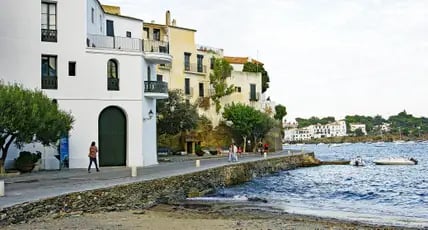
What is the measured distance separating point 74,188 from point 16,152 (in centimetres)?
1305

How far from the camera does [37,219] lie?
18.7m

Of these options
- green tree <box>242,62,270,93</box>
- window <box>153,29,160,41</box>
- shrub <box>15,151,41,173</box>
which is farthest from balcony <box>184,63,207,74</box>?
shrub <box>15,151,41,173</box>

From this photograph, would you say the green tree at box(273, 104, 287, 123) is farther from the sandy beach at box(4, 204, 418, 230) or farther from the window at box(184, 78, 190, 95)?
the sandy beach at box(4, 204, 418, 230)

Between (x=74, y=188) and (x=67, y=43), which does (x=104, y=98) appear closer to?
(x=67, y=43)

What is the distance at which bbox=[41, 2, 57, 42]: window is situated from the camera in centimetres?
3669

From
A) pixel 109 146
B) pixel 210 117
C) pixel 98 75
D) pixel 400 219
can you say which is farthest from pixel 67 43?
pixel 210 117

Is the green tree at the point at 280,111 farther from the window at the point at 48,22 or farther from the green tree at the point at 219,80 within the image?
the window at the point at 48,22

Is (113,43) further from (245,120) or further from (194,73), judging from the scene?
(245,120)

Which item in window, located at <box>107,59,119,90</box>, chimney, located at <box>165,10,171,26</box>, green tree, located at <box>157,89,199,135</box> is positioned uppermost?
chimney, located at <box>165,10,171,26</box>

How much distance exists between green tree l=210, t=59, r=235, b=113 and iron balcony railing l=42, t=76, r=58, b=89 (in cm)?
4011

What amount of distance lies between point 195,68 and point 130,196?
166ft

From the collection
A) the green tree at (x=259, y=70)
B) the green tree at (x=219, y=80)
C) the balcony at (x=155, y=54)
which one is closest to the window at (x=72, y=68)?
the balcony at (x=155, y=54)

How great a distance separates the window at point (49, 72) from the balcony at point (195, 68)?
36.2 m

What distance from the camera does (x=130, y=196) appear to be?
24.3 metres
